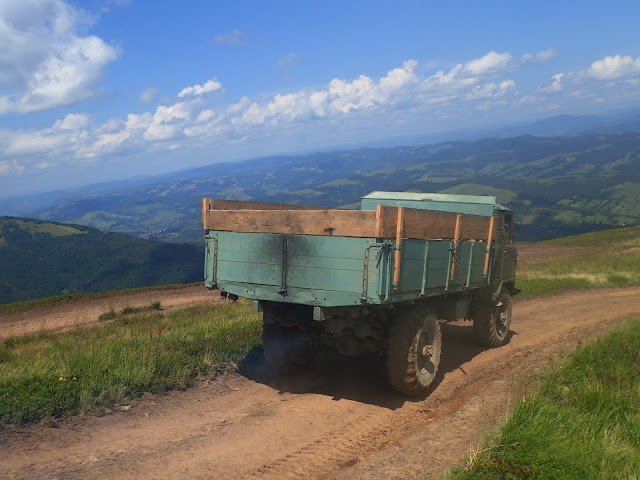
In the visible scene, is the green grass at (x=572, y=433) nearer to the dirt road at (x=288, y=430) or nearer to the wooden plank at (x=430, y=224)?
the dirt road at (x=288, y=430)

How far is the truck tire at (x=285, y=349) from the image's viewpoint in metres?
8.27

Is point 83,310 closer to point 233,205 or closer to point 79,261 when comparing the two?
point 233,205

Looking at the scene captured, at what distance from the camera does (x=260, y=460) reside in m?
5.54

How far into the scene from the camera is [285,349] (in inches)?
331

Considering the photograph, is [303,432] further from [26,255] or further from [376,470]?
[26,255]

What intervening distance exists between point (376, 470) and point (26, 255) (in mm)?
121499

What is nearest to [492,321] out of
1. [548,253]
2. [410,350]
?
[410,350]

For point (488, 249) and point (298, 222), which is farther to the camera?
point (488, 249)

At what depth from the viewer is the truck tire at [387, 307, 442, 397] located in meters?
7.07

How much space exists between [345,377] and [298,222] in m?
3.21

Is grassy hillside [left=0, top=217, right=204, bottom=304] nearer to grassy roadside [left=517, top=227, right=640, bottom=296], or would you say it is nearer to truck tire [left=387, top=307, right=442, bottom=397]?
grassy roadside [left=517, top=227, right=640, bottom=296]

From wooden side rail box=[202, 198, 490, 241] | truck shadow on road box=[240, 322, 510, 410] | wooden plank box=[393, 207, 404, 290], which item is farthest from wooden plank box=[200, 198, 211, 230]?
wooden plank box=[393, 207, 404, 290]

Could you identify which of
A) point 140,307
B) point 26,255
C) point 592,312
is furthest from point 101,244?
point 592,312

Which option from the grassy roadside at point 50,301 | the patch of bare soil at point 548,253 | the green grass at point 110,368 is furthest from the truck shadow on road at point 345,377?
the patch of bare soil at point 548,253
